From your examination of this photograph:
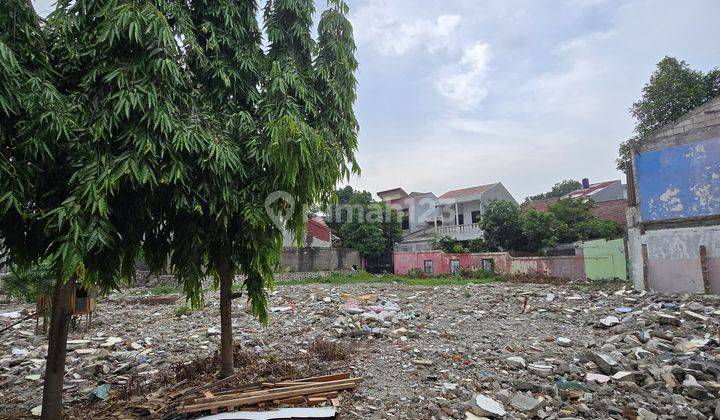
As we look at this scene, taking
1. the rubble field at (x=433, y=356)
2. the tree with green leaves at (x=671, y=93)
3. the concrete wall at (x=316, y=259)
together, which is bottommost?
the rubble field at (x=433, y=356)

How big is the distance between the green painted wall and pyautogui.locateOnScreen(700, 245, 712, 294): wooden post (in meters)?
4.27

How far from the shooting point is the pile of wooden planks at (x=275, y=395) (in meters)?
4.15

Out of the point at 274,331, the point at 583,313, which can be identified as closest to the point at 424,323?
the point at 274,331

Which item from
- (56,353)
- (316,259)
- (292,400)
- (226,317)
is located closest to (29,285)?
(226,317)

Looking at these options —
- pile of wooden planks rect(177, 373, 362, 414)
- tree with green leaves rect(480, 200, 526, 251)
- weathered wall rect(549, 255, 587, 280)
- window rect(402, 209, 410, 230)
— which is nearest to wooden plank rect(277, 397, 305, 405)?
pile of wooden planks rect(177, 373, 362, 414)

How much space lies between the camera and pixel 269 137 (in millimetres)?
4055

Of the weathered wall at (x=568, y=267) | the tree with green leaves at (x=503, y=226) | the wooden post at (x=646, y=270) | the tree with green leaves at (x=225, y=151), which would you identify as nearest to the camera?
the tree with green leaves at (x=225, y=151)

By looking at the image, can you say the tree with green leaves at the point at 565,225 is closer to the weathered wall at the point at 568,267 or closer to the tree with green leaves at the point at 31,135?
the weathered wall at the point at 568,267

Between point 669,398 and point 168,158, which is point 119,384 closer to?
point 168,158

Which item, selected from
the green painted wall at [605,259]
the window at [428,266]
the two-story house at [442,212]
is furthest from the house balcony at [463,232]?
the green painted wall at [605,259]

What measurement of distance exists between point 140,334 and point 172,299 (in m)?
4.85

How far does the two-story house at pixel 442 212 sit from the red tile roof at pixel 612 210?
16.0 feet

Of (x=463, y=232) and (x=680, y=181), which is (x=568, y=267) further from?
(x=463, y=232)

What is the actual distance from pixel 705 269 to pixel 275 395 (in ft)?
35.7
